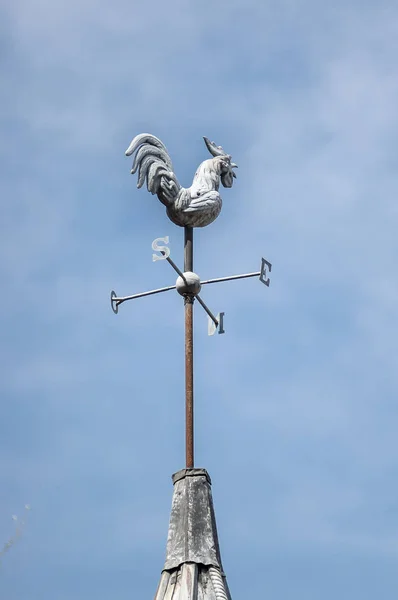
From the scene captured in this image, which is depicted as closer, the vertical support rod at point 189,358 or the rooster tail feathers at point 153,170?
the vertical support rod at point 189,358

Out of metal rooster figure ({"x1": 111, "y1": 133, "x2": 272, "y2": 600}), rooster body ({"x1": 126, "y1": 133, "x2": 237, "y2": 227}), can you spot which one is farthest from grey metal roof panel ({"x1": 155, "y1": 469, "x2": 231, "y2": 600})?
rooster body ({"x1": 126, "y1": 133, "x2": 237, "y2": 227})

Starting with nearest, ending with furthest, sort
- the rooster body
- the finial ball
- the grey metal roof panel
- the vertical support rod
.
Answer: the grey metal roof panel
the vertical support rod
the finial ball
the rooster body

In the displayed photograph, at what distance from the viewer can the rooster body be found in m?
11.3

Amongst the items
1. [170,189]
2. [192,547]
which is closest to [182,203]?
[170,189]

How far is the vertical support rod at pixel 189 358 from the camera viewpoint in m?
10.3

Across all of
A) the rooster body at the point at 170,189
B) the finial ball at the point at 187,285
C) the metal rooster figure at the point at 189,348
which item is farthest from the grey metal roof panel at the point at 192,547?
the rooster body at the point at 170,189

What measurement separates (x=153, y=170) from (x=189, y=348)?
6.17ft

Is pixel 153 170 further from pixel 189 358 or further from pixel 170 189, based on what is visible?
pixel 189 358

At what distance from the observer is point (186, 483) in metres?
10.0

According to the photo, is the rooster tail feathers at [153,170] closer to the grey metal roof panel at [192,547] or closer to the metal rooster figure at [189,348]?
the metal rooster figure at [189,348]

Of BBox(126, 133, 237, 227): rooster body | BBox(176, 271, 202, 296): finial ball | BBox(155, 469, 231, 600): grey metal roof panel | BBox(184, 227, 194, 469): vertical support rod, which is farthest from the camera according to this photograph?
BBox(126, 133, 237, 227): rooster body

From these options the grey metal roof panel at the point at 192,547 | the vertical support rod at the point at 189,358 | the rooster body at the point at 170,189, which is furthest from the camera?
the rooster body at the point at 170,189

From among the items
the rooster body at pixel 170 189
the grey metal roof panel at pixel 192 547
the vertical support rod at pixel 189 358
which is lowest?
the grey metal roof panel at pixel 192 547

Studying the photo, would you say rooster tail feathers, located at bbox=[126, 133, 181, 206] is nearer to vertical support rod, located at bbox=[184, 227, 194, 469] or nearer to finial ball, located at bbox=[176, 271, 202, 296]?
vertical support rod, located at bbox=[184, 227, 194, 469]
